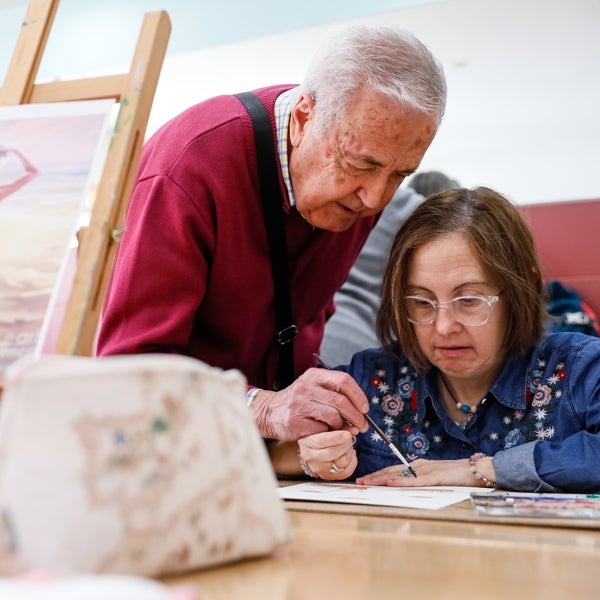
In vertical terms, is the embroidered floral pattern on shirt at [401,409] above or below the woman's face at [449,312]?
below

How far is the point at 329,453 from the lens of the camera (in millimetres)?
1332

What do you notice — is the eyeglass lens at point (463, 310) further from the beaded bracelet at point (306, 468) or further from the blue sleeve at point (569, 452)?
the beaded bracelet at point (306, 468)

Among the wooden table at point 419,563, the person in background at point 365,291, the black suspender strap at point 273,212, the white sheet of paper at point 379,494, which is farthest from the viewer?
the person in background at point 365,291

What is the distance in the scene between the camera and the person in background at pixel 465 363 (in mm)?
1403

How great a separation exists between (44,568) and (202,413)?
142 millimetres

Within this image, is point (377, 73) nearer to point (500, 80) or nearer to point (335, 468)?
point (335, 468)

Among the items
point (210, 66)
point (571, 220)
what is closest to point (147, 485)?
point (571, 220)

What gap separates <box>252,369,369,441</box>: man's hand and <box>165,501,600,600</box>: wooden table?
0.43m

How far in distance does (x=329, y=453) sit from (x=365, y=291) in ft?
4.22

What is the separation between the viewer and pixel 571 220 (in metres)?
2.86

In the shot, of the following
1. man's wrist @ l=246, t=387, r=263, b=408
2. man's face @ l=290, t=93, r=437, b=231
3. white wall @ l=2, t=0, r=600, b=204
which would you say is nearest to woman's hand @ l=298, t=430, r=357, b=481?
man's wrist @ l=246, t=387, r=263, b=408

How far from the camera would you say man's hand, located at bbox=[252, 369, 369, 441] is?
1316 millimetres

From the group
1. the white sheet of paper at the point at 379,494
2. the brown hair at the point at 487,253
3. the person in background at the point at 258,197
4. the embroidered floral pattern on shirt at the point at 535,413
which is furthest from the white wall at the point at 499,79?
the white sheet of paper at the point at 379,494

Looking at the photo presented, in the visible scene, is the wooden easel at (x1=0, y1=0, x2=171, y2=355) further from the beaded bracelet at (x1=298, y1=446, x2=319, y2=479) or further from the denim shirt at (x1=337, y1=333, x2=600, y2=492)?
the denim shirt at (x1=337, y1=333, x2=600, y2=492)
